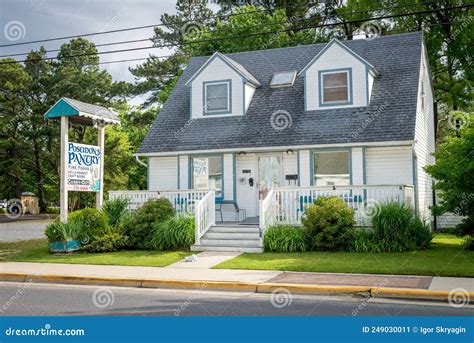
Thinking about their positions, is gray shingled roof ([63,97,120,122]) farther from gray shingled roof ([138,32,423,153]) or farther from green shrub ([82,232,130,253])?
green shrub ([82,232,130,253])

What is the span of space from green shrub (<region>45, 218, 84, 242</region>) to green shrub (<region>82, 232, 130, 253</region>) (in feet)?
1.62

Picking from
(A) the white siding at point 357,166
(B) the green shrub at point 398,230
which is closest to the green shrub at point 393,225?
(B) the green shrub at point 398,230

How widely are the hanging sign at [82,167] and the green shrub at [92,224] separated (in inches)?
32.1

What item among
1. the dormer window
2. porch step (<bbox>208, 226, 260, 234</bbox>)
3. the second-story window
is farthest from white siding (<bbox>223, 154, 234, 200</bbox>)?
the second-story window

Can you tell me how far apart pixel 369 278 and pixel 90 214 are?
30.2 feet

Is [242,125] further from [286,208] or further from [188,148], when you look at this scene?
[286,208]

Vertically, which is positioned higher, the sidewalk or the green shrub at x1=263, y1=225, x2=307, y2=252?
the green shrub at x1=263, y1=225, x2=307, y2=252

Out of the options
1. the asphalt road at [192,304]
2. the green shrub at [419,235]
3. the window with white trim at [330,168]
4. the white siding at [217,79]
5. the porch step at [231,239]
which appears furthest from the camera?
the white siding at [217,79]

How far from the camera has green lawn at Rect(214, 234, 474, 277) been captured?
428 inches

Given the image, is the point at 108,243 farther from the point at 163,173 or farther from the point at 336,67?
the point at 336,67

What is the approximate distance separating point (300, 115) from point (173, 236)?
711 cm

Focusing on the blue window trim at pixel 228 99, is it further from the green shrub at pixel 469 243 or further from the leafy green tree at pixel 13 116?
the leafy green tree at pixel 13 116

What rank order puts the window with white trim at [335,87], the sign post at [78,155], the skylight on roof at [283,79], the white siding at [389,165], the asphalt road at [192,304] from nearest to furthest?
the asphalt road at [192,304], the sign post at [78,155], the white siding at [389,165], the window with white trim at [335,87], the skylight on roof at [283,79]

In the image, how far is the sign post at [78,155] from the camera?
51.5ft
